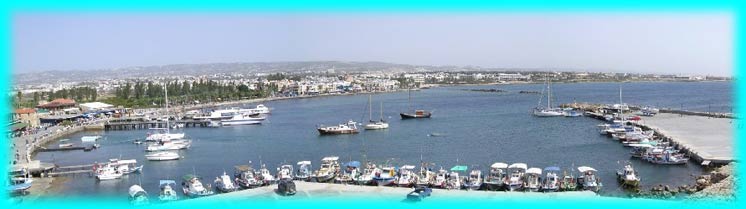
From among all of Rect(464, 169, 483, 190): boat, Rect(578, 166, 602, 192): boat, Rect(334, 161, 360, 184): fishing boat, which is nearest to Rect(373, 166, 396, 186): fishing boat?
Rect(334, 161, 360, 184): fishing boat

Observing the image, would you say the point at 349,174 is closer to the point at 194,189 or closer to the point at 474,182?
the point at 474,182

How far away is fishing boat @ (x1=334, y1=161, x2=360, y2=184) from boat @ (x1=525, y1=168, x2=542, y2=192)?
1338mm

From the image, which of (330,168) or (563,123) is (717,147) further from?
(563,123)

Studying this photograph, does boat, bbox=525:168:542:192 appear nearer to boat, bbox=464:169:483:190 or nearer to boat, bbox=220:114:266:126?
boat, bbox=464:169:483:190

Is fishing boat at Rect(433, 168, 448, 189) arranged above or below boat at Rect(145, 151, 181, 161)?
above

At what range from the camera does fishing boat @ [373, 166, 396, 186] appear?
515cm

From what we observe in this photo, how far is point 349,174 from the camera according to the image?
18.1 feet

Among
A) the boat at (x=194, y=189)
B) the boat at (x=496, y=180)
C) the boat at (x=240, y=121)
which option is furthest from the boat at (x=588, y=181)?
the boat at (x=240, y=121)

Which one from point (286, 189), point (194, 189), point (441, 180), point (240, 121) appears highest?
point (286, 189)

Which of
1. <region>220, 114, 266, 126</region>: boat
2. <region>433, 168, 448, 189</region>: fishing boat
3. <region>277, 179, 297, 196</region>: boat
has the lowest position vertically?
<region>220, 114, 266, 126</region>: boat

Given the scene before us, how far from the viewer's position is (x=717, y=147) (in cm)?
648

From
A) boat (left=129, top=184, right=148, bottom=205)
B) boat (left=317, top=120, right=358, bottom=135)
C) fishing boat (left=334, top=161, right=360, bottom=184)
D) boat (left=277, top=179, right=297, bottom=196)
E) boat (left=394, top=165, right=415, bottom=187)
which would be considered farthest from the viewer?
boat (left=317, top=120, right=358, bottom=135)

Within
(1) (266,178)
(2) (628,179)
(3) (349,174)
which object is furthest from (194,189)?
(2) (628,179)

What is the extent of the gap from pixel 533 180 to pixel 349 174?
1.51 m
